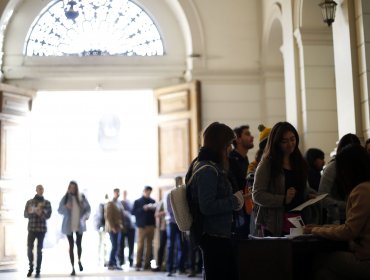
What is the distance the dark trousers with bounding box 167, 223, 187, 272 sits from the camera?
1065 cm

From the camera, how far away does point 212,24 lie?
12.7 m

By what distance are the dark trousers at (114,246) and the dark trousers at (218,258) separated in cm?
823

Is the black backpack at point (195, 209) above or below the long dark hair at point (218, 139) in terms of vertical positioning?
below

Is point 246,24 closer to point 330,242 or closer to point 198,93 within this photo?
point 198,93

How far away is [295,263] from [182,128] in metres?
8.37

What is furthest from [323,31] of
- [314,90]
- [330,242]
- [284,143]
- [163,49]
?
[330,242]

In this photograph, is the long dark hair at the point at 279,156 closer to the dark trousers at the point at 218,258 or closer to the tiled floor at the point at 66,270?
the dark trousers at the point at 218,258

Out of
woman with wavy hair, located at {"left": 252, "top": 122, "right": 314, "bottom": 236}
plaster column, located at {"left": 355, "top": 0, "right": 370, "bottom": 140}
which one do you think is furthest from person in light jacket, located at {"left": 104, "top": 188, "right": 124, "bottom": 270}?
woman with wavy hair, located at {"left": 252, "top": 122, "right": 314, "bottom": 236}

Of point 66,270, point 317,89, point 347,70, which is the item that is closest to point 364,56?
point 347,70

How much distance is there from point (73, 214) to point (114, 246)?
5.56 feet

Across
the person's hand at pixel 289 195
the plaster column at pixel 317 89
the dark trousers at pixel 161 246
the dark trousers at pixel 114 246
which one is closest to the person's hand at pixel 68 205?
the dark trousers at pixel 114 246

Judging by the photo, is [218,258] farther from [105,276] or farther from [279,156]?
[105,276]

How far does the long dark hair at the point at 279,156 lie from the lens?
188 inches

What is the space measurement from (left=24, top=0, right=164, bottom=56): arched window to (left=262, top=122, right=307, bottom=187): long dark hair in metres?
8.64
